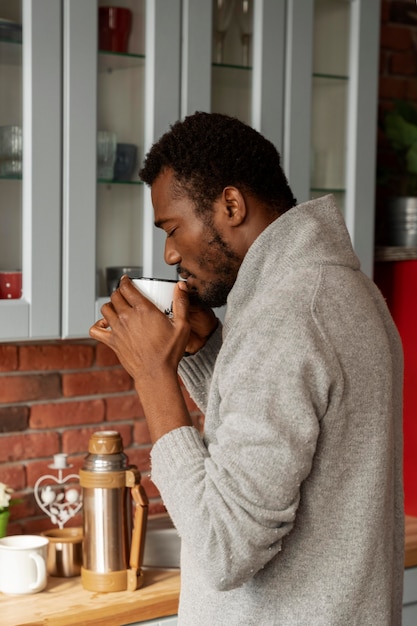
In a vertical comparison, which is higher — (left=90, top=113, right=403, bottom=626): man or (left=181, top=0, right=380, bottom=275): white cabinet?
(left=181, top=0, right=380, bottom=275): white cabinet

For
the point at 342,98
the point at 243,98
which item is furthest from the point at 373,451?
the point at 342,98

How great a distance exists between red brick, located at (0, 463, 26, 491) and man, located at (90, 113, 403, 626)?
111 cm

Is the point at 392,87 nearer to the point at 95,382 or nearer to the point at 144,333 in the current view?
the point at 95,382

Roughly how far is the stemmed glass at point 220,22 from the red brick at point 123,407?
939 mm

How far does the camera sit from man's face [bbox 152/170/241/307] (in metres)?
1.30

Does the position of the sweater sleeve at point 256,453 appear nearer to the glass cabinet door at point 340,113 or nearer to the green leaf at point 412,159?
the glass cabinet door at point 340,113

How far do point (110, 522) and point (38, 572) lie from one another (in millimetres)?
179

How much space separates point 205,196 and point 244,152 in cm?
9

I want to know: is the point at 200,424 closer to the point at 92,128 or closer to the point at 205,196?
the point at 92,128

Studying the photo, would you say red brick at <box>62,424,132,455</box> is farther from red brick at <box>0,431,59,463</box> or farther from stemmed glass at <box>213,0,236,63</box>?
stemmed glass at <box>213,0,236,63</box>

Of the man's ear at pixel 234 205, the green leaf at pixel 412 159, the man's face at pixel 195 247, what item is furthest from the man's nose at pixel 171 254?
the green leaf at pixel 412 159

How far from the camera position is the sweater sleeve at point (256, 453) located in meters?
1.06

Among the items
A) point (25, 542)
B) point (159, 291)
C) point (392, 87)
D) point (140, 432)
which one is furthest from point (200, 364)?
point (392, 87)

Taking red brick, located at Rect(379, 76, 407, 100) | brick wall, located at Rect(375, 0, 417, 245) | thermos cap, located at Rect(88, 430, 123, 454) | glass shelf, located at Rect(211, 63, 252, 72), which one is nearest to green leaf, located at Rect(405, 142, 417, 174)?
brick wall, located at Rect(375, 0, 417, 245)
